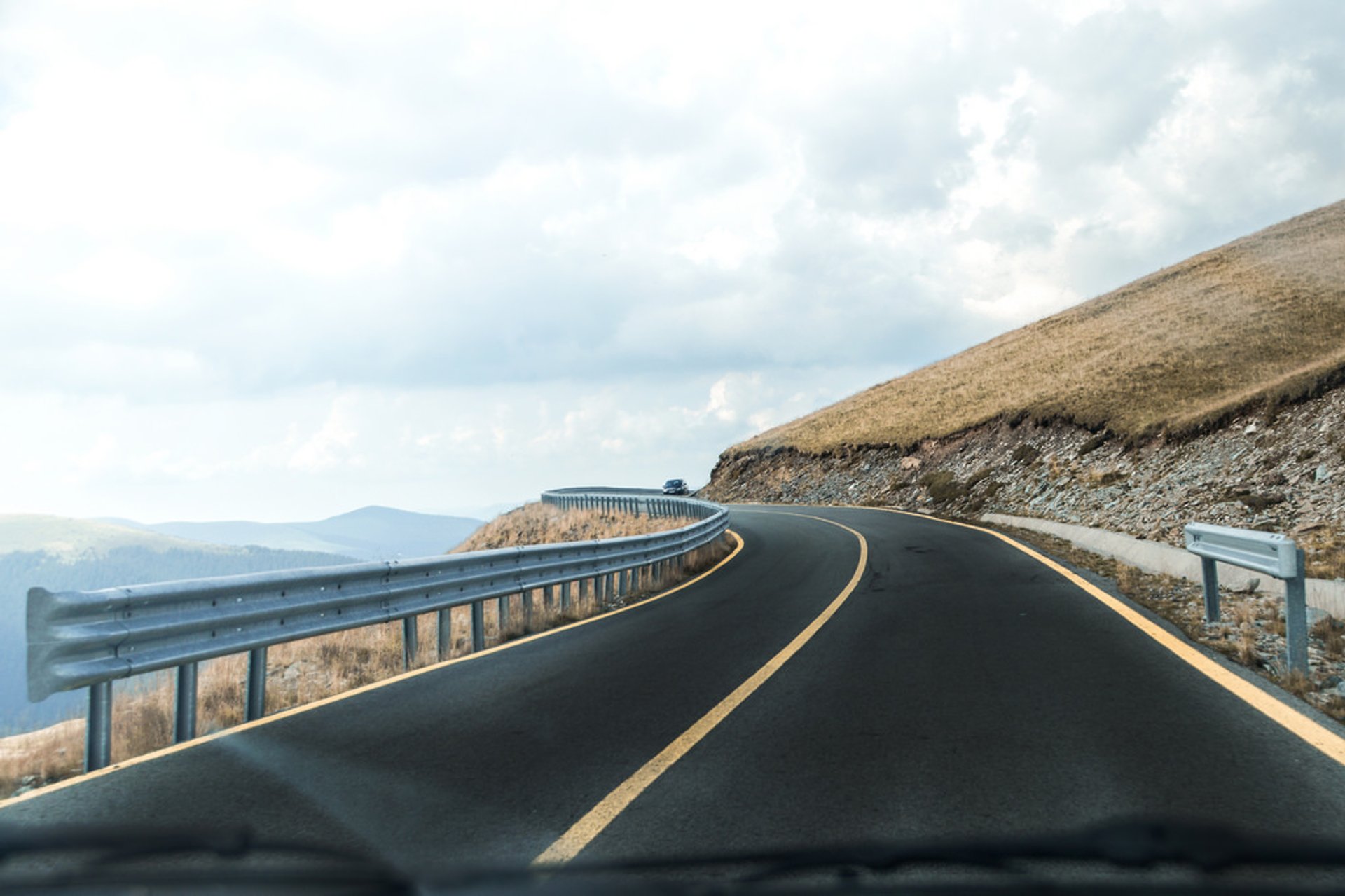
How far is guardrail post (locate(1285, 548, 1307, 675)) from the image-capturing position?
A: 666 cm

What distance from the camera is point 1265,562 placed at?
734 centimetres

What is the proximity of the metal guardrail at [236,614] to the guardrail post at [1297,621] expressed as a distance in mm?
7212

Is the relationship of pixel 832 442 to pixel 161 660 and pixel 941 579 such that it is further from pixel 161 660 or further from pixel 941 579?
pixel 161 660

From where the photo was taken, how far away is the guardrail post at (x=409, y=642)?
353 inches

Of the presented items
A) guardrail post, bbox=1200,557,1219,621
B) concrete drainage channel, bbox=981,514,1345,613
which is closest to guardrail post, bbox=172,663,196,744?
guardrail post, bbox=1200,557,1219,621

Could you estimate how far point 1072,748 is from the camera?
514 centimetres

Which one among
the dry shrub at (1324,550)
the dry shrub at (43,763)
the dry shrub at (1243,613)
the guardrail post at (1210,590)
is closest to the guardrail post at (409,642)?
the dry shrub at (43,763)

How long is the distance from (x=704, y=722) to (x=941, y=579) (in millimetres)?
8303

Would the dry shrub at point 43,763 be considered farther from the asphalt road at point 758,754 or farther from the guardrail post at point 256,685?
the guardrail post at point 256,685

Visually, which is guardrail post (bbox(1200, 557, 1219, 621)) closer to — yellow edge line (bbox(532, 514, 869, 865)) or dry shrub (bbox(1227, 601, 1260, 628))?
dry shrub (bbox(1227, 601, 1260, 628))

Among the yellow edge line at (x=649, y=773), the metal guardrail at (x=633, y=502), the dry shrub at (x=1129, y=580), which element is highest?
the metal guardrail at (x=633, y=502)

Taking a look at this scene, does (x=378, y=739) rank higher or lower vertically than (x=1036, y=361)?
lower

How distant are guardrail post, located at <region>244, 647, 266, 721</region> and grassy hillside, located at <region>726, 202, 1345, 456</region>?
25.0 meters

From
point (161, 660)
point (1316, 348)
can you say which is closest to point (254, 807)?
point (161, 660)
